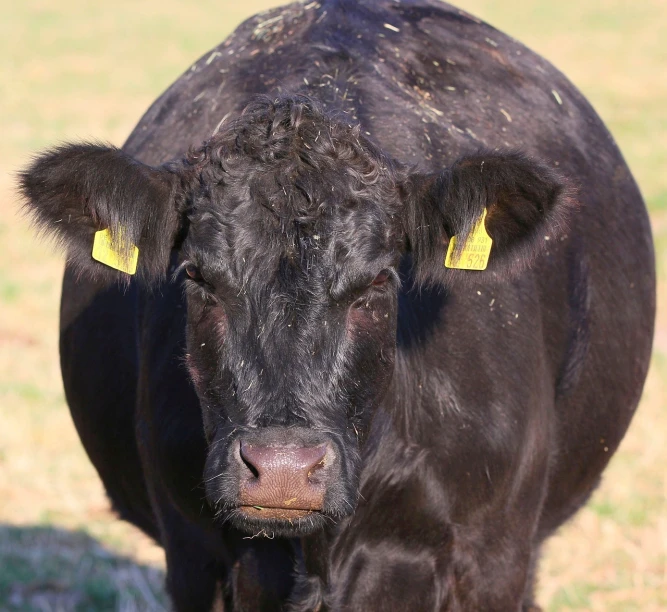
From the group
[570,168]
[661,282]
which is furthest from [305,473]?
[661,282]

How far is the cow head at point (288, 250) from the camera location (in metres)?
3.38

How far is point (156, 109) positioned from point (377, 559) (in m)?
2.62

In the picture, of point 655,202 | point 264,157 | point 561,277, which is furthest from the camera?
point 655,202

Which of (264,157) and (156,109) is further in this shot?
(156,109)

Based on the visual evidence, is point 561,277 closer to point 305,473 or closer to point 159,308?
point 159,308

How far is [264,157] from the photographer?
12.5 feet

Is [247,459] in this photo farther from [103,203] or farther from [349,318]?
[103,203]

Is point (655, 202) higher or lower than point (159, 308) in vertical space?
lower

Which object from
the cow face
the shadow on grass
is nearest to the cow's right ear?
the cow face

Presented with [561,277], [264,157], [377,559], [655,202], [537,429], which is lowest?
[655,202]

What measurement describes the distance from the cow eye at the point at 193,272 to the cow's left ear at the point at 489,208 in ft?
2.29

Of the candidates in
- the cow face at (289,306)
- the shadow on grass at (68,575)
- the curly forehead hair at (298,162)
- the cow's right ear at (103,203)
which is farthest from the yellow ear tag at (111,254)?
the shadow on grass at (68,575)

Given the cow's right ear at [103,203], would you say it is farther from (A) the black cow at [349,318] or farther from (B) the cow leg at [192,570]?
(B) the cow leg at [192,570]

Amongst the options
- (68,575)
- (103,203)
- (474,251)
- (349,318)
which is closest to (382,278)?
(349,318)
